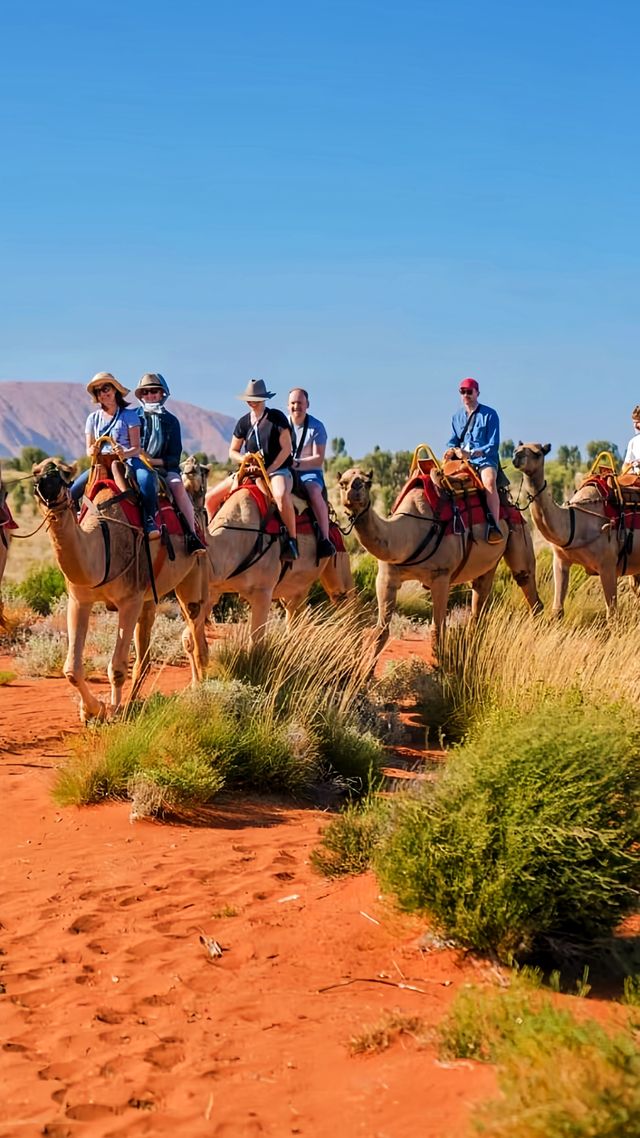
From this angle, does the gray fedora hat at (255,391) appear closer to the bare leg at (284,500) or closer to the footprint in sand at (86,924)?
the bare leg at (284,500)

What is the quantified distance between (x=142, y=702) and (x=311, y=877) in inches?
143

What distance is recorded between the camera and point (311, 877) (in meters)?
7.99

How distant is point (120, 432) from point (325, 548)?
133 inches

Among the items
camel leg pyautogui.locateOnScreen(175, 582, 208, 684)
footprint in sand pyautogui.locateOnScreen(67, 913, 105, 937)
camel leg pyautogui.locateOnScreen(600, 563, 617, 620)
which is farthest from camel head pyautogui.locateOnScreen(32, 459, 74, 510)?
camel leg pyautogui.locateOnScreen(600, 563, 617, 620)

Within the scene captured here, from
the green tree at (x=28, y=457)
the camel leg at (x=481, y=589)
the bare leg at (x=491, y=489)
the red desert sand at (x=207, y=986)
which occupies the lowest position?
the red desert sand at (x=207, y=986)

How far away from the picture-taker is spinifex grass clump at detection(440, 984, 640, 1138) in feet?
13.4

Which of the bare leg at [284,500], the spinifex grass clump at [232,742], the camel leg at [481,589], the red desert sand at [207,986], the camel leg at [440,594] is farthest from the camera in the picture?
the camel leg at [481,589]

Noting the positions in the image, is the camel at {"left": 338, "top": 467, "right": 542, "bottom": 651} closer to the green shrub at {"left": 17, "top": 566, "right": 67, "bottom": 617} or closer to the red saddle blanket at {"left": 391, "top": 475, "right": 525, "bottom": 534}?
the red saddle blanket at {"left": 391, "top": 475, "right": 525, "bottom": 534}

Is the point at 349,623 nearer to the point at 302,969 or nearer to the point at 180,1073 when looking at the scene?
the point at 302,969

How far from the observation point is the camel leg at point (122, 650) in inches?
453

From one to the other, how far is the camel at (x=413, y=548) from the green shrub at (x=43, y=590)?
7.97 m

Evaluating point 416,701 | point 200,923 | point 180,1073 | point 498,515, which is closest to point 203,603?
point 416,701

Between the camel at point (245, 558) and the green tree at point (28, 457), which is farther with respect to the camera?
the green tree at point (28, 457)

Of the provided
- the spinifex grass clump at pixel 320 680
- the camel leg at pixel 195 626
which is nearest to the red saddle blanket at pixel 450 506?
the spinifex grass clump at pixel 320 680
